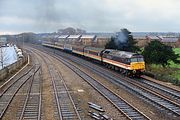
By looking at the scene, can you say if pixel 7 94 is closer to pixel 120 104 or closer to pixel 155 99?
pixel 120 104

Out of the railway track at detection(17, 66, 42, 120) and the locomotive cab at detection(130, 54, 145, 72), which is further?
the locomotive cab at detection(130, 54, 145, 72)

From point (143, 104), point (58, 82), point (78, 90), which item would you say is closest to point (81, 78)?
point (58, 82)

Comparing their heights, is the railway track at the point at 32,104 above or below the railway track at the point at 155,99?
below

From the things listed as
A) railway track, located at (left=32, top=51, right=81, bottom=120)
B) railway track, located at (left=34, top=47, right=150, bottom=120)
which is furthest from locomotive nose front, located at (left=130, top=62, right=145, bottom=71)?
railway track, located at (left=32, top=51, right=81, bottom=120)

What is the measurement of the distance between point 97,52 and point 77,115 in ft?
114

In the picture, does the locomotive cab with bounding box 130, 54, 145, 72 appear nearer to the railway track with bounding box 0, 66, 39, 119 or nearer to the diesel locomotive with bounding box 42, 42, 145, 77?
the diesel locomotive with bounding box 42, 42, 145, 77

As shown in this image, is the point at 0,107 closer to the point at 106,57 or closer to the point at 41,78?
the point at 41,78

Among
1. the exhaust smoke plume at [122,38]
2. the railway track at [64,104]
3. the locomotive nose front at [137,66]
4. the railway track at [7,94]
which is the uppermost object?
the exhaust smoke plume at [122,38]

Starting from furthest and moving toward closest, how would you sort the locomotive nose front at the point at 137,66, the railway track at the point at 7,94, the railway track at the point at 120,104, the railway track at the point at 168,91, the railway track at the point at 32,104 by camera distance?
1. the locomotive nose front at the point at 137,66
2. the railway track at the point at 168,91
3. the railway track at the point at 7,94
4. the railway track at the point at 32,104
5. the railway track at the point at 120,104

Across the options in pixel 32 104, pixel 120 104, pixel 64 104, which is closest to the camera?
pixel 120 104

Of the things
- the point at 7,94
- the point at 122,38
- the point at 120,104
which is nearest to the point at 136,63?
the point at 120,104

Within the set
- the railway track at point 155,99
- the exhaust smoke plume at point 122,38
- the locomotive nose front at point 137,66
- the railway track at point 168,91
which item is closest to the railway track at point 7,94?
the railway track at point 155,99

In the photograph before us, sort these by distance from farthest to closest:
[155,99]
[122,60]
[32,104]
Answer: [122,60], [155,99], [32,104]

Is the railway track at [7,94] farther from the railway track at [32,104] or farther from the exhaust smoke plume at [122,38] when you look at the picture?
the exhaust smoke plume at [122,38]
